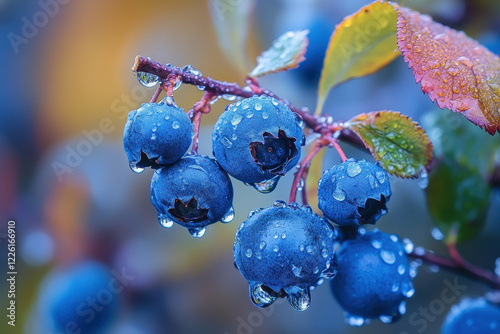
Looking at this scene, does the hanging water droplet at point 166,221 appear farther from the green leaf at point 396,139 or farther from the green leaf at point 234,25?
the green leaf at point 234,25

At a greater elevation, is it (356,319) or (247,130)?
(247,130)

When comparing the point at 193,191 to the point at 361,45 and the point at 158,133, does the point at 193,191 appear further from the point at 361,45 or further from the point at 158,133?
the point at 361,45

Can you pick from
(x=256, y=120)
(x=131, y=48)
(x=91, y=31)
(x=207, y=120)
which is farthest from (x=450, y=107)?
(x=91, y=31)

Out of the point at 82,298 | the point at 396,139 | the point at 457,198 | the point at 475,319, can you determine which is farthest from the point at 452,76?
the point at 82,298

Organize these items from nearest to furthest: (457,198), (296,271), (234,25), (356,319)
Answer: (296,271)
(356,319)
(457,198)
(234,25)

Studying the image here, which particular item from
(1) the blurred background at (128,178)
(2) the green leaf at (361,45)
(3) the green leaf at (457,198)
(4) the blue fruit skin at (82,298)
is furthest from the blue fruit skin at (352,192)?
(4) the blue fruit skin at (82,298)

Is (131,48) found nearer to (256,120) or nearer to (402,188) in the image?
(402,188)

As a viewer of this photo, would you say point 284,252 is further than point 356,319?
No
